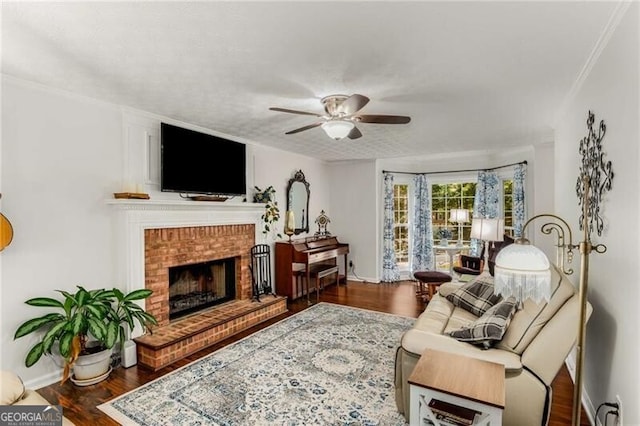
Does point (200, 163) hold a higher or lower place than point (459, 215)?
higher

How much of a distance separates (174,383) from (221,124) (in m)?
2.66

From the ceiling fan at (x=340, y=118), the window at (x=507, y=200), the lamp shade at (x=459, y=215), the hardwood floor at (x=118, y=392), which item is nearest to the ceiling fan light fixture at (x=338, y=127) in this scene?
the ceiling fan at (x=340, y=118)

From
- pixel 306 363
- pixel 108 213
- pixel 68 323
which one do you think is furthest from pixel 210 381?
pixel 108 213

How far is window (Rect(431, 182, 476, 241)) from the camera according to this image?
6.29 meters

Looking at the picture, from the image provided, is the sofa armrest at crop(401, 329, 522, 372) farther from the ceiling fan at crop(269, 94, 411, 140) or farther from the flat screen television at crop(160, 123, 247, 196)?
the flat screen television at crop(160, 123, 247, 196)

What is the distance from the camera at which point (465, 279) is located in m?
4.69

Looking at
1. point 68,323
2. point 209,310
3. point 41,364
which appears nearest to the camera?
point 68,323

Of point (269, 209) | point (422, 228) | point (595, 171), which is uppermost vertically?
point (595, 171)

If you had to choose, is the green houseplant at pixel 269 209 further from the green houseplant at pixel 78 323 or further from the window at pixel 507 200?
the window at pixel 507 200

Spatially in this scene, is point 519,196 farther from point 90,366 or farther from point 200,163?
point 90,366

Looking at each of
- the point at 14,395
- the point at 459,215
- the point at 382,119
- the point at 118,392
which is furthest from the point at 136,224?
the point at 459,215

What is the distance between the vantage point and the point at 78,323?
2512 mm

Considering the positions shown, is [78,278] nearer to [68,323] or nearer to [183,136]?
[68,323]

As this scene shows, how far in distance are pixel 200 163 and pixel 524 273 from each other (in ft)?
11.2
